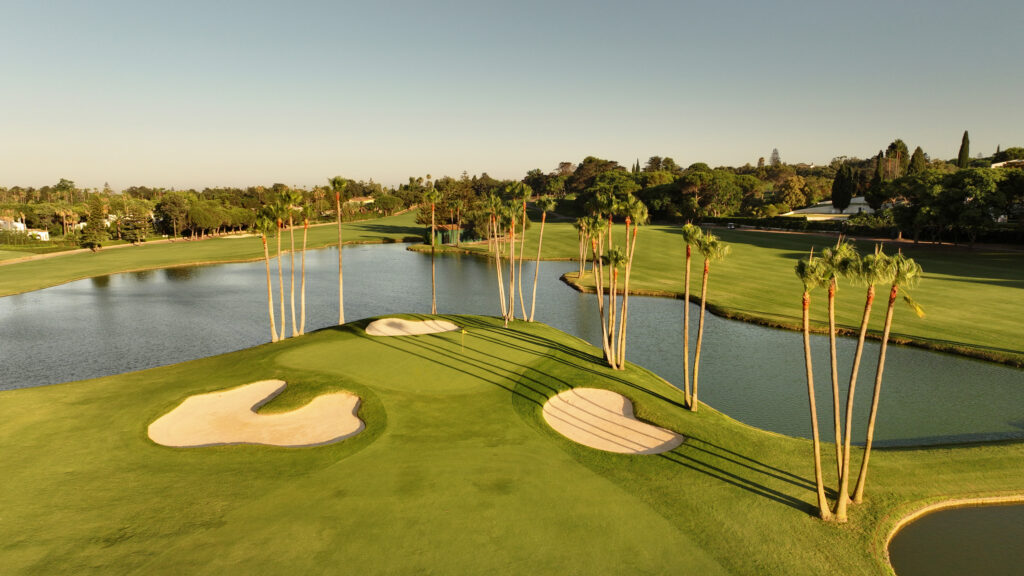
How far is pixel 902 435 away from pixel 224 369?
128ft

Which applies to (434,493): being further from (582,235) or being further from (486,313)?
(582,235)

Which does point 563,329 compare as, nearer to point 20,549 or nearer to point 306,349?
point 306,349

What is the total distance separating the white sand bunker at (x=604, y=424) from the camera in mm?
21375

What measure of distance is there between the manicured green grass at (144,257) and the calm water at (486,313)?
448 cm

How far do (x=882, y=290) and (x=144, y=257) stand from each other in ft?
A: 393

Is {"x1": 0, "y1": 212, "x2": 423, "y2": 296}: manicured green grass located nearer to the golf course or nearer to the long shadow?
the golf course

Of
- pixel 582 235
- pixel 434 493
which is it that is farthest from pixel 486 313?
pixel 434 493

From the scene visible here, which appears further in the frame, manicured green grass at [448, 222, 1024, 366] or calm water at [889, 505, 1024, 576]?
manicured green grass at [448, 222, 1024, 366]

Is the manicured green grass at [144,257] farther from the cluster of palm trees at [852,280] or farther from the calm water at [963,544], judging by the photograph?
the calm water at [963,544]

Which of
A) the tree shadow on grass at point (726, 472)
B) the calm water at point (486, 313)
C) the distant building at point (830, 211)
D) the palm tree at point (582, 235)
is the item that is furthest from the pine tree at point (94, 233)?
the distant building at point (830, 211)

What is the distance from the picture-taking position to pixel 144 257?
90.8m

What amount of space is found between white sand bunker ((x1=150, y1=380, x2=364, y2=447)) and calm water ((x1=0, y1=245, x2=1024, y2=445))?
1736 cm

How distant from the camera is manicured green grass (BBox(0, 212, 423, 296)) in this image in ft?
229

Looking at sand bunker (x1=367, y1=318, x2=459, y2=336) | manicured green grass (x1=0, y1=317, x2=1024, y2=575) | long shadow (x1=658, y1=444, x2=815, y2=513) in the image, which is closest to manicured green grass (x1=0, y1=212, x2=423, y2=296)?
sand bunker (x1=367, y1=318, x2=459, y2=336)
